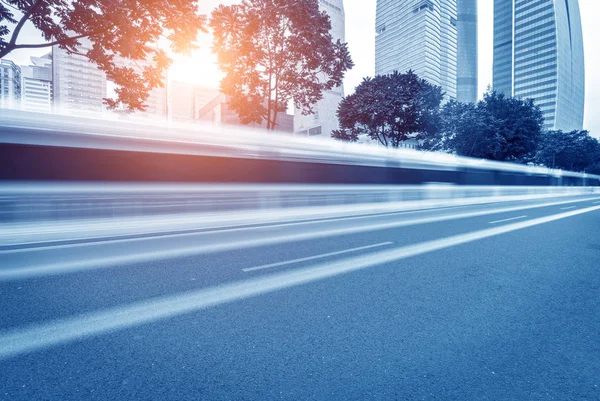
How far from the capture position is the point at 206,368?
7.78 feet

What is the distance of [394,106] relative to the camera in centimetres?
2470

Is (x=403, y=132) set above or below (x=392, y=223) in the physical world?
above

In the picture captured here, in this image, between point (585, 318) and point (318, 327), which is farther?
point (585, 318)

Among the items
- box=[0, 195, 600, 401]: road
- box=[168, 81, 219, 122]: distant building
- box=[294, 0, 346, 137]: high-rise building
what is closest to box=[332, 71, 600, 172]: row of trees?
box=[0, 195, 600, 401]: road

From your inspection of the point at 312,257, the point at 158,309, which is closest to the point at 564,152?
the point at 312,257

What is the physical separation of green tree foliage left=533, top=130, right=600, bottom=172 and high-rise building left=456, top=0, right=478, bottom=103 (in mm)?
100015

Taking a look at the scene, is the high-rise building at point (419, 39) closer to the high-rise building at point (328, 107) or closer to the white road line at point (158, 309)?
the high-rise building at point (328, 107)

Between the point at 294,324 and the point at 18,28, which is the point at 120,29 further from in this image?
the point at 294,324

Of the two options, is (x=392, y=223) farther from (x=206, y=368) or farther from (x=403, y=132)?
(x=403, y=132)

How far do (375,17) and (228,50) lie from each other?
14753cm

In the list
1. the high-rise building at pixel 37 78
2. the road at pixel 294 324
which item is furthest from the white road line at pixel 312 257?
the high-rise building at pixel 37 78

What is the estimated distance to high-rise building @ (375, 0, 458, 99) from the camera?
112000 mm

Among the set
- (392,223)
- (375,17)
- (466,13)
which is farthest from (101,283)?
(466,13)

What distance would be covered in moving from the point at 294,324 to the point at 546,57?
14627 centimetres
